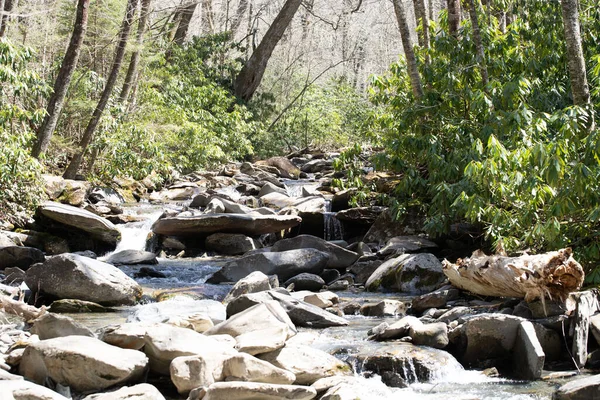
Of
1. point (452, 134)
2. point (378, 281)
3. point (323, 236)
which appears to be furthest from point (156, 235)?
point (452, 134)

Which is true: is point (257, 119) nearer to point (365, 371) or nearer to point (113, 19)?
point (113, 19)

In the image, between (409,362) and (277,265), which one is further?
(277,265)

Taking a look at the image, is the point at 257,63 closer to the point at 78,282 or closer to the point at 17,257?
the point at 17,257

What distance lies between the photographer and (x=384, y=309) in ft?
26.6

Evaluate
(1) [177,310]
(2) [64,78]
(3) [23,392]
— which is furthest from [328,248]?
(3) [23,392]

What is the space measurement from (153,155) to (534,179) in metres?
11.9

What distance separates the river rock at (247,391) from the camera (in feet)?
15.9

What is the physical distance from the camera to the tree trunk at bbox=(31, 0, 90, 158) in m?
13.4

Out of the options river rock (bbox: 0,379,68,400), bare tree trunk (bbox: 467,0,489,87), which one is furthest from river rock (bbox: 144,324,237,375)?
bare tree trunk (bbox: 467,0,489,87)

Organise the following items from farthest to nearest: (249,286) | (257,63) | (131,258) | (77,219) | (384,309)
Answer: (257,63) < (77,219) < (131,258) < (249,286) < (384,309)

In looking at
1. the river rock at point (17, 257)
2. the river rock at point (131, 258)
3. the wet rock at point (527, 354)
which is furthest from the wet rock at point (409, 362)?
the river rock at point (17, 257)

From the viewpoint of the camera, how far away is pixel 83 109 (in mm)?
17453

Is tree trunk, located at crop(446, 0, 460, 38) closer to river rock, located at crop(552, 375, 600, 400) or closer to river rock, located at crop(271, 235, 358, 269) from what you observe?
river rock, located at crop(271, 235, 358, 269)

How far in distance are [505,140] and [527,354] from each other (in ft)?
14.3
